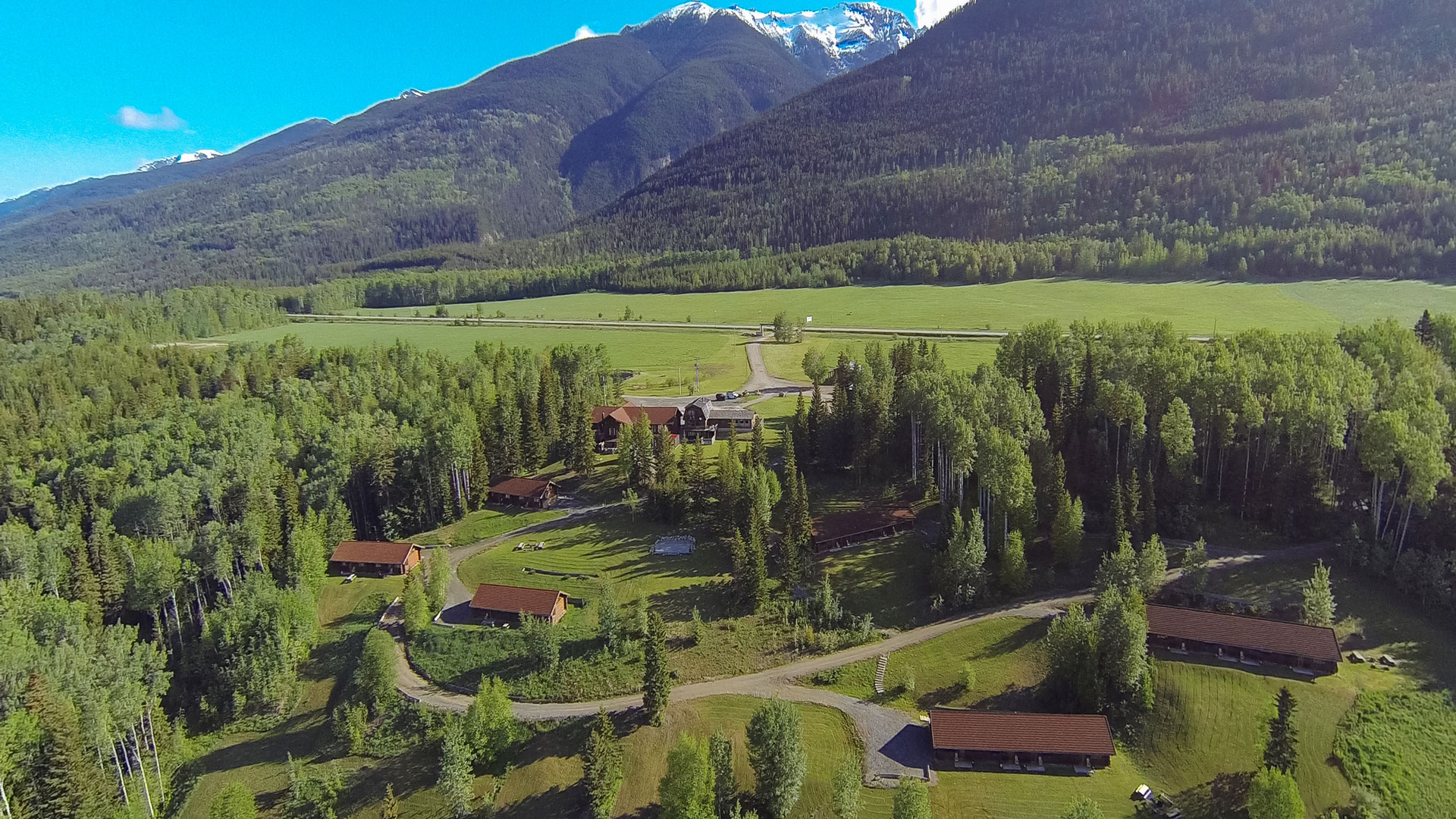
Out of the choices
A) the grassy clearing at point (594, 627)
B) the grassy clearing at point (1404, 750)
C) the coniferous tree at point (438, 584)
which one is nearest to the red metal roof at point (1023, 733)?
the grassy clearing at point (1404, 750)

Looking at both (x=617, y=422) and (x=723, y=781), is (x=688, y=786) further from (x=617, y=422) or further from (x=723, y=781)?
(x=617, y=422)

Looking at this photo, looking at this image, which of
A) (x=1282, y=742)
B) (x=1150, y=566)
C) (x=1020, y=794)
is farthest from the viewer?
(x=1150, y=566)

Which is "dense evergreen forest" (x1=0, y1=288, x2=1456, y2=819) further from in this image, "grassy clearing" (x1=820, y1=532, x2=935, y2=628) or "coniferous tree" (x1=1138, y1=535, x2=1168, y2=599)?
"coniferous tree" (x1=1138, y1=535, x2=1168, y2=599)

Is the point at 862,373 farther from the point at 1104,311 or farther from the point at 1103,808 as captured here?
the point at 1104,311

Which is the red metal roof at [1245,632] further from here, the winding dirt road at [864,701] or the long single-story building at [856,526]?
the long single-story building at [856,526]

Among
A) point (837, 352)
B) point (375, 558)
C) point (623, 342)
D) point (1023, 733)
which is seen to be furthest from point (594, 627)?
point (623, 342)

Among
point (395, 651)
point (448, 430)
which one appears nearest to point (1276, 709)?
point (395, 651)
